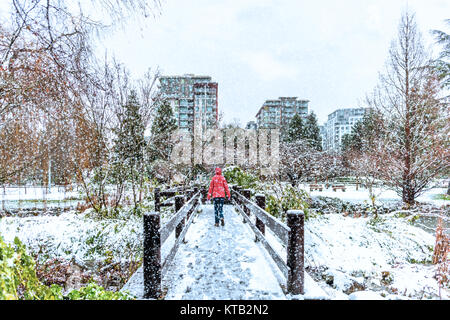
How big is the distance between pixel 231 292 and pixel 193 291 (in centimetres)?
49

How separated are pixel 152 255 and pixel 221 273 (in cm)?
128

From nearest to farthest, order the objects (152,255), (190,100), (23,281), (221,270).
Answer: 1. (23,281)
2. (152,255)
3. (221,270)
4. (190,100)

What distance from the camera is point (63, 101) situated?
3289 mm

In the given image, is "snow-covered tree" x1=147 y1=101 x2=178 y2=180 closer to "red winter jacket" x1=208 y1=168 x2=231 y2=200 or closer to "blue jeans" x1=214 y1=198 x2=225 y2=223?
"red winter jacket" x1=208 y1=168 x2=231 y2=200

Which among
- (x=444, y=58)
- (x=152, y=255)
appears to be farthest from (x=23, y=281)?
(x=444, y=58)

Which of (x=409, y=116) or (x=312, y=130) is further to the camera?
(x=312, y=130)

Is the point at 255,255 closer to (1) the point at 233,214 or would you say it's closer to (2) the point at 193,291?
(2) the point at 193,291

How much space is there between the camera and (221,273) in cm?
347

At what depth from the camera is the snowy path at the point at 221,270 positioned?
293 cm

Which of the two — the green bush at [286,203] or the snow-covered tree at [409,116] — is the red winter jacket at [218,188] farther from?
the snow-covered tree at [409,116]

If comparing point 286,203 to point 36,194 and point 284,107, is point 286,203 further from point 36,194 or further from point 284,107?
point 284,107

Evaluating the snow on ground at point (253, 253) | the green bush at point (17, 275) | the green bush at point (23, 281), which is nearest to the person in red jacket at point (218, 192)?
the snow on ground at point (253, 253)
